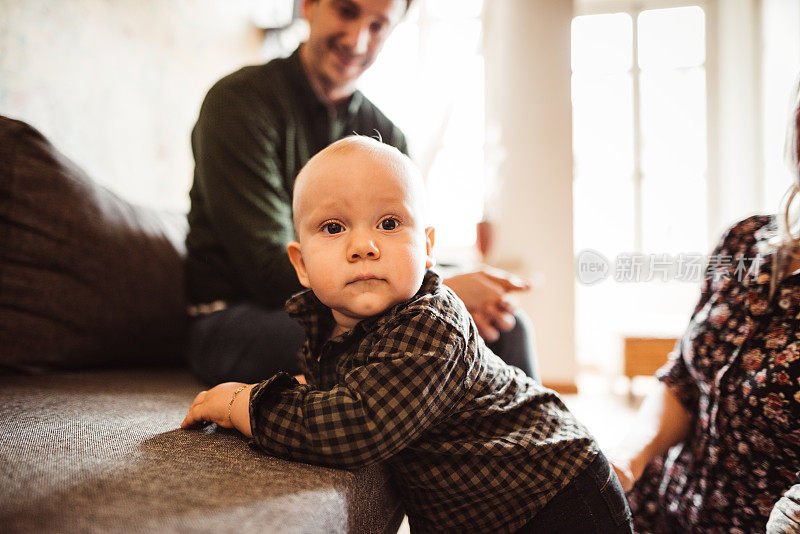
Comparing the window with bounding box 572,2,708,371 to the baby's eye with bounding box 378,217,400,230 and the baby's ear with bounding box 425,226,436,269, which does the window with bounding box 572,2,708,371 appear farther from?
the baby's eye with bounding box 378,217,400,230

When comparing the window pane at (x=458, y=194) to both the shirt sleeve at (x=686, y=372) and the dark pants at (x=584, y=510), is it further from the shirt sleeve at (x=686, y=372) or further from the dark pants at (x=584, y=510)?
the dark pants at (x=584, y=510)

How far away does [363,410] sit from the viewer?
0.57 m

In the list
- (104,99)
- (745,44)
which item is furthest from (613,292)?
(104,99)

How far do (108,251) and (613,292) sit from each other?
14.1 ft

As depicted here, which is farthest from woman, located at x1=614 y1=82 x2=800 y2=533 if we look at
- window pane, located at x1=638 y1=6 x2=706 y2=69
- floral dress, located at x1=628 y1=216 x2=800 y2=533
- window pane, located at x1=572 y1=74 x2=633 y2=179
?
window pane, located at x1=638 y1=6 x2=706 y2=69

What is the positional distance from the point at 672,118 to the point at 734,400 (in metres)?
4.46

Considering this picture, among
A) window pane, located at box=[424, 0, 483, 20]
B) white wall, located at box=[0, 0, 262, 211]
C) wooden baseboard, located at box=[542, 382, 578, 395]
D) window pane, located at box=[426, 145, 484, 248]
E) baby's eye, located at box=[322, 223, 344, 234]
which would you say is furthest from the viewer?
window pane, located at box=[424, 0, 483, 20]

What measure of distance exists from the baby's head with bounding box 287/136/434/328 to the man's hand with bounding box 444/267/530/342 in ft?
1.06

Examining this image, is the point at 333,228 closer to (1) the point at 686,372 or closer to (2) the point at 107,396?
(2) the point at 107,396

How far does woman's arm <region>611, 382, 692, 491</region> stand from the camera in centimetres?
94

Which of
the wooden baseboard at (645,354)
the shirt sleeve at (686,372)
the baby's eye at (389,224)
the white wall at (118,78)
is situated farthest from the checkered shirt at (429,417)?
the wooden baseboard at (645,354)

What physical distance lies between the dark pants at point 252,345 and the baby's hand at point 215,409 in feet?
0.73

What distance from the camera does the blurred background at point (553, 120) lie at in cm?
189

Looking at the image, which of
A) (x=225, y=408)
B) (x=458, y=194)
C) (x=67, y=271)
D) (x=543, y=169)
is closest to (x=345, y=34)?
(x=67, y=271)
